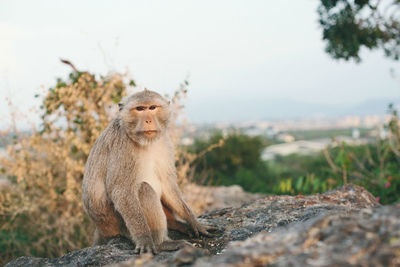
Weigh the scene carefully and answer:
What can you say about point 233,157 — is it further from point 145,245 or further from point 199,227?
point 145,245

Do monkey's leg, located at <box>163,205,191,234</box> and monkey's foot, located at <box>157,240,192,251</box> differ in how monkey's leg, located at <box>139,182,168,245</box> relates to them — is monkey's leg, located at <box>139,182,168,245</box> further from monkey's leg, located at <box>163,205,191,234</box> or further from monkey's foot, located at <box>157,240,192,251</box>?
monkey's leg, located at <box>163,205,191,234</box>

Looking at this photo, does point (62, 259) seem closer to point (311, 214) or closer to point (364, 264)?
point (311, 214)

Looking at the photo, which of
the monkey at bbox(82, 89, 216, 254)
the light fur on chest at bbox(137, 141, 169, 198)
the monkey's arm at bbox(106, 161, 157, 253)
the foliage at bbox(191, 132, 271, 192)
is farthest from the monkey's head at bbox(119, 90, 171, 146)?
the foliage at bbox(191, 132, 271, 192)

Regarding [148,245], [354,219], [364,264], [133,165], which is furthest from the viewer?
[133,165]

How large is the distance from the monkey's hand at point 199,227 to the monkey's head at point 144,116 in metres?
0.99

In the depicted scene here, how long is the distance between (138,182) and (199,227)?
81 centimetres

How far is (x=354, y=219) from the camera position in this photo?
7.06 ft

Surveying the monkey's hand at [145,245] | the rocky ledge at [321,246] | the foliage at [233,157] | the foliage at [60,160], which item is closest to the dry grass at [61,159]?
the foliage at [60,160]

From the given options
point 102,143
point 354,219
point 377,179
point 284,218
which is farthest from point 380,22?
point 354,219

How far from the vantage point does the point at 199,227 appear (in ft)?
13.4

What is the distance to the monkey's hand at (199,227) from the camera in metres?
4.05

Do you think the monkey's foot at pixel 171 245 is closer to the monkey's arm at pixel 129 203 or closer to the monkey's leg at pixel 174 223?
the monkey's arm at pixel 129 203

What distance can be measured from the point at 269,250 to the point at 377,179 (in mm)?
6459

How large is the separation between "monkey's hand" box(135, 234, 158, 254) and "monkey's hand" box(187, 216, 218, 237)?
0.58 meters
